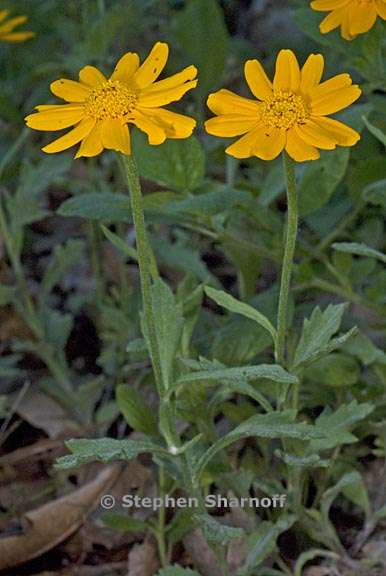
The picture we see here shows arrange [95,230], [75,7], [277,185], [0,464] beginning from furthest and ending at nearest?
[75,7] → [95,230] → [0,464] → [277,185]

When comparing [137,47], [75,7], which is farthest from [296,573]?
[137,47]

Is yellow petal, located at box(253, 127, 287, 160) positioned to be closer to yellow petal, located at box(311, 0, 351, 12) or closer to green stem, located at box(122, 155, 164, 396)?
green stem, located at box(122, 155, 164, 396)

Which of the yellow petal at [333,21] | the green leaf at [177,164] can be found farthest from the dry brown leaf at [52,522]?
the yellow petal at [333,21]

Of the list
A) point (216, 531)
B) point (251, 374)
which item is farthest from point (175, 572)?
point (251, 374)

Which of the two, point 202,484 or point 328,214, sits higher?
point 328,214

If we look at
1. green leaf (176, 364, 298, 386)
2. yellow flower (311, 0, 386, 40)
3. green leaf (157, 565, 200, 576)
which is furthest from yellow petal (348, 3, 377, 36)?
green leaf (157, 565, 200, 576)

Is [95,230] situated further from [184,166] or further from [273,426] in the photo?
[273,426]
